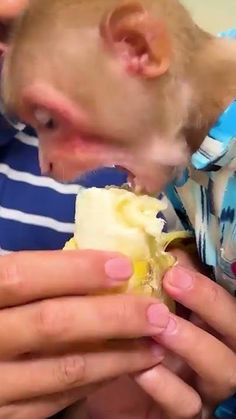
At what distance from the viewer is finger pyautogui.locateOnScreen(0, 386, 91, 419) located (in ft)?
2.63

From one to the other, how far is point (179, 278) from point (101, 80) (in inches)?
7.2

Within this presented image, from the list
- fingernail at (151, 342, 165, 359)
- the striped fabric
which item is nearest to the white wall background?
the striped fabric

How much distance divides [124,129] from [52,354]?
207 millimetres

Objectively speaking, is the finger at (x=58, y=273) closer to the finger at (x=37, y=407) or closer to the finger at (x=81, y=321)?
the finger at (x=81, y=321)

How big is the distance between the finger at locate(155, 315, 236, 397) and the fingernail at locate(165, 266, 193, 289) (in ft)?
0.09

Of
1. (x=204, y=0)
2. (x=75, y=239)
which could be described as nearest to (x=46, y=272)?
(x=75, y=239)

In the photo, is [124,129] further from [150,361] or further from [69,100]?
[150,361]

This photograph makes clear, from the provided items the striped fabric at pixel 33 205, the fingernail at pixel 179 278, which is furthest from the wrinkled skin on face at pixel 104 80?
the striped fabric at pixel 33 205

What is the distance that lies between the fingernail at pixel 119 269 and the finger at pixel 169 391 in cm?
11

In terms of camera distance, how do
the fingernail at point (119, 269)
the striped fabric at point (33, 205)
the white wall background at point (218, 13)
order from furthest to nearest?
the white wall background at point (218, 13) < the striped fabric at point (33, 205) < the fingernail at point (119, 269)

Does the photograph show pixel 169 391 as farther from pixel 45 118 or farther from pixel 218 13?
pixel 218 13

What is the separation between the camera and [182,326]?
0.76 metres

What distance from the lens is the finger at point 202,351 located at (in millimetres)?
761

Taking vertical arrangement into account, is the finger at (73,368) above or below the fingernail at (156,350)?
below
